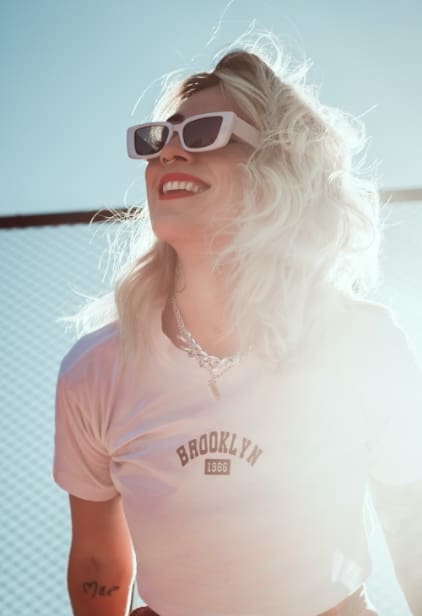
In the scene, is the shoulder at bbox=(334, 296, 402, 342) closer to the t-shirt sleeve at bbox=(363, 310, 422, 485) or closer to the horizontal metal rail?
the t-shirt sleeve at bbox=(363, 310, 422, 485)

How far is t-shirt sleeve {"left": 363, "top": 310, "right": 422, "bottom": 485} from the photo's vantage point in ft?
3.56

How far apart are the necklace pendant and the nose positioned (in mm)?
524

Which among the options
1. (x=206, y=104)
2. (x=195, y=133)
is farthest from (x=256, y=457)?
(x=206, y=104)

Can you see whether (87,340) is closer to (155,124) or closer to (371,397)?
(155,124)

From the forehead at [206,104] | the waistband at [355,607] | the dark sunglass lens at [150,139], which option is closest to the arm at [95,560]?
the waistband at [355,607]

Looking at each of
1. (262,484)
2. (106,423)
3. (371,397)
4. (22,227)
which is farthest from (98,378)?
(22,227)

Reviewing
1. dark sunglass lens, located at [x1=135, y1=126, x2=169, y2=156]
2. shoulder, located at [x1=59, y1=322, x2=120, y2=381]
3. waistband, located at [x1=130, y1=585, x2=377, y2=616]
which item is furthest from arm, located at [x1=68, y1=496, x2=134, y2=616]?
dark sunglass lens, located at [x1=135, y1=126, x2=169, y2=156]

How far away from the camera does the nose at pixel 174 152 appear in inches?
50.0

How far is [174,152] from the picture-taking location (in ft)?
4.21

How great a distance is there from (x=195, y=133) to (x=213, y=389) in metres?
0.60

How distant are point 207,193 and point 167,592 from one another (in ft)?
2.87

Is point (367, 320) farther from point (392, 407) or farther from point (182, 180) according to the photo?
point (182, 180)

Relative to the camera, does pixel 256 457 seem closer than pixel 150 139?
Yes

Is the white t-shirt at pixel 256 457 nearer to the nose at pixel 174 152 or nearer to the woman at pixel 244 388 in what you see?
the woman at pixel 244 388
